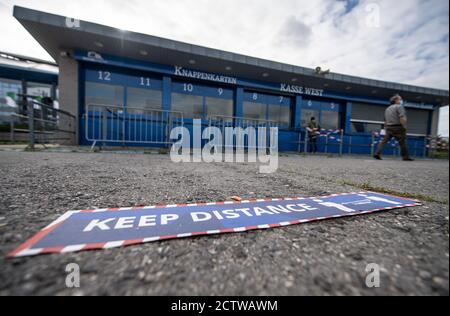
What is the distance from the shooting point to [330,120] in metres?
11.7

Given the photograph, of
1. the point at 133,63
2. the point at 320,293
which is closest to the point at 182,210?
the point at 320,293

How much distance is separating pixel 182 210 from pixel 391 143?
1414 centimetres

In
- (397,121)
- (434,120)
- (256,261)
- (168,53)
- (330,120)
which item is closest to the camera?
(256,261)

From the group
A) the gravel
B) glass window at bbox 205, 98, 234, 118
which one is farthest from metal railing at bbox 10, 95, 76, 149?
glass window at bbox 205, 98, 234, 118

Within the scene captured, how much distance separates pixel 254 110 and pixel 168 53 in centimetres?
499

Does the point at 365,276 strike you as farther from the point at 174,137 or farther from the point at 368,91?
the point at 368,91

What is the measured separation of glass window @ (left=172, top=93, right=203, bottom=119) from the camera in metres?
8.67

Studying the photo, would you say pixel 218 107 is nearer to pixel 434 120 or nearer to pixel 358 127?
pixel 358 127

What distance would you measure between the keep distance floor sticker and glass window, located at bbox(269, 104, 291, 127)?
961 cm

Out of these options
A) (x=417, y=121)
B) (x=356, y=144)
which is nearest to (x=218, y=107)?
(x=356, y=144)

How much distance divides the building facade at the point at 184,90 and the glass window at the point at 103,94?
0.04 m

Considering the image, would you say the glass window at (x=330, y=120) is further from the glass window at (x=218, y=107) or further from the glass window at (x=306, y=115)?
the glass window at (x=218, y=107)

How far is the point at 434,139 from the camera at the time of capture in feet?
37.4
